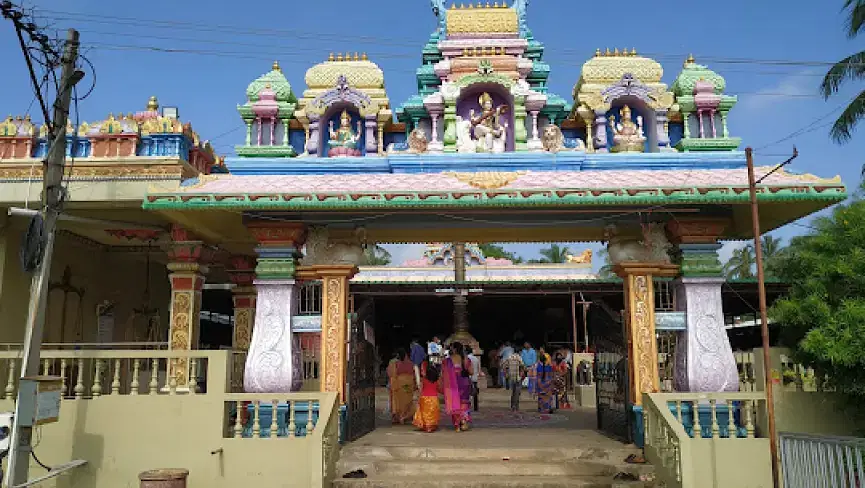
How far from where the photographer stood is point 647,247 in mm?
9070

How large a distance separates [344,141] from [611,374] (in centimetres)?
529

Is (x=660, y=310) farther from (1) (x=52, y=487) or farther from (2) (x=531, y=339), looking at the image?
(2) (x=531, y=339)

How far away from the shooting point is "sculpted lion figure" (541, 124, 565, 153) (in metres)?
9.88

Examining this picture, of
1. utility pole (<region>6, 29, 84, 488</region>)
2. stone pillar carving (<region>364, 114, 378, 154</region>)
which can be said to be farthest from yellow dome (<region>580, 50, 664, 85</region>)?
utility pole (<region>6, 29, 84, 488</region>)

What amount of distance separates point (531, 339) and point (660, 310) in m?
17.6

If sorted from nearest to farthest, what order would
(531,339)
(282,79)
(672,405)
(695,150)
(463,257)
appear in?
(672,405) → (695,150) → (282,79) → (463,257) → (531,339)

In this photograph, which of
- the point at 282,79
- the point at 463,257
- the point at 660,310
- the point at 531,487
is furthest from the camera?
the point at 463,257

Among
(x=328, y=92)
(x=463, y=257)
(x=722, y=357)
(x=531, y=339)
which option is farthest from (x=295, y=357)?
(x=531, y=339)

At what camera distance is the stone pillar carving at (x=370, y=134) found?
10.4 m

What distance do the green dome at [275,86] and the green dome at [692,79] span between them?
6104 mm

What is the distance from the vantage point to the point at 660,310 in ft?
29.9

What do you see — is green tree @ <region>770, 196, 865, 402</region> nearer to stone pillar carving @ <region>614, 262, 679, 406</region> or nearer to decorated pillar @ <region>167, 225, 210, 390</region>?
stone pillar carving @ <region>614, 262, 679, 406</region>

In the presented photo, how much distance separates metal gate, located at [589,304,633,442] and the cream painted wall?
8809 millimetres

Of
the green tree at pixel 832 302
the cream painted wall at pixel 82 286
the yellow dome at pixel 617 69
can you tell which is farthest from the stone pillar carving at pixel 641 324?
the cream painted wall at pixel 82 286
